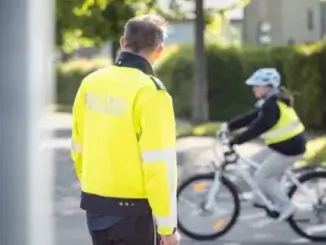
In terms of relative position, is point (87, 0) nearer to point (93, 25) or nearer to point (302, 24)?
point (93, 25)

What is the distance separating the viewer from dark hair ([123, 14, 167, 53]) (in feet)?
13.6

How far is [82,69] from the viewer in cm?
4031

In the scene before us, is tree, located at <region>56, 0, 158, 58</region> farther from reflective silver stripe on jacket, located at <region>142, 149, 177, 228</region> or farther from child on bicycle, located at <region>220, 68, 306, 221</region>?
reflective silver stripe on jacket, located at <region>142, 149, 177, 228</region>

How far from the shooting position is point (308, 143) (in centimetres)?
1919

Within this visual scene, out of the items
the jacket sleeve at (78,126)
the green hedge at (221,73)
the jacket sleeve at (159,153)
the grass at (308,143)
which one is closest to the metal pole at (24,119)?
the jacket sleeve at (159,153)

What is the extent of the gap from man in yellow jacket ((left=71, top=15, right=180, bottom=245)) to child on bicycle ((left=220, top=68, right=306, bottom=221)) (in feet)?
13.5

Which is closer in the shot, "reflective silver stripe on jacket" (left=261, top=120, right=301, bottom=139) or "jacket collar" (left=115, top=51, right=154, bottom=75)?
"jacket collar" (left=115, top=51, right=154, bottom=75)

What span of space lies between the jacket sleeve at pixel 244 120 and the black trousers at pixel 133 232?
4434 mm

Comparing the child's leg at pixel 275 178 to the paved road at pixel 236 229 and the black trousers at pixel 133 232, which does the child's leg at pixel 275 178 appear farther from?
the black trousers at pixel 133 232

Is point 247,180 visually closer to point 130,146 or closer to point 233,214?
point 233,214

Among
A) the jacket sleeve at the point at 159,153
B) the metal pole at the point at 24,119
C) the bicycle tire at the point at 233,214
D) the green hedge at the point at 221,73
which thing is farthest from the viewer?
the green hedge at the point at 221,73

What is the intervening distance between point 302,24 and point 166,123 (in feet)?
141

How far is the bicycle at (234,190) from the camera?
→ 28.2 ft

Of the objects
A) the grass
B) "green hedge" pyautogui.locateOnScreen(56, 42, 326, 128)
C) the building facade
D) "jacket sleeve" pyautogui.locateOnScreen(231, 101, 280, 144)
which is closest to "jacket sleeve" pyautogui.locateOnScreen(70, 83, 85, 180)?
"jacket sleeve" pyautogui.locateOnScreen(231, 101, 280, 144)
